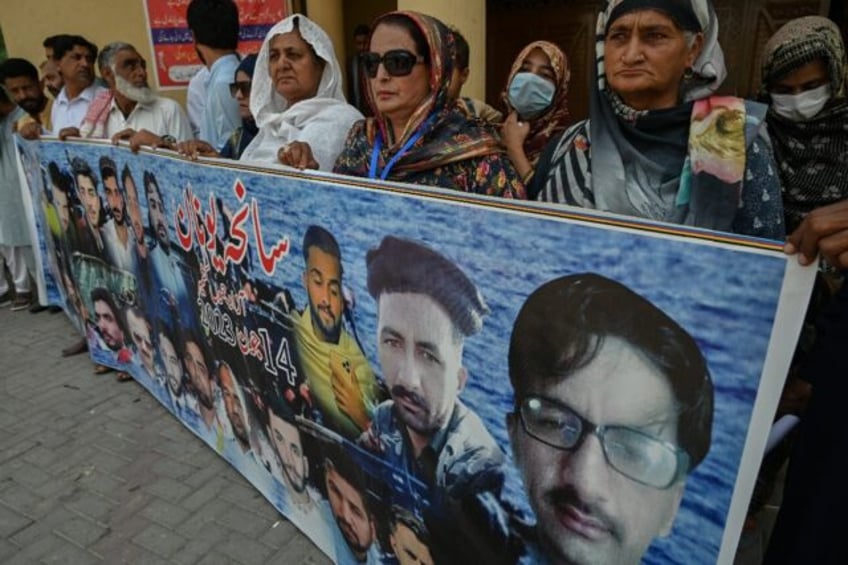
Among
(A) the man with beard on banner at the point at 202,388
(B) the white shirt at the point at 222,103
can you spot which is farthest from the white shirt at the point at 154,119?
(A) the man with beard on banner at the point at 202,388

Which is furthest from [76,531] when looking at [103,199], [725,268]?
[725,268]

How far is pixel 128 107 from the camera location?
3637mm

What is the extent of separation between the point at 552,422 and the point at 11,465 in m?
3.08

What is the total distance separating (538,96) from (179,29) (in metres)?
5.27

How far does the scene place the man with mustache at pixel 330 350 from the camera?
174cm

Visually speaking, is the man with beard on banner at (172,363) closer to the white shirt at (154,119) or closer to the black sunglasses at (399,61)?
the white shirt at (154,119)

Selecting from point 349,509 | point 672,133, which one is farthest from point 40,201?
point 672,133

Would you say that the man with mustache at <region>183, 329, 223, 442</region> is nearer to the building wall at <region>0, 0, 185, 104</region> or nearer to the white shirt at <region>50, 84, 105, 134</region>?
the white shirt at <region>50, 84, 105, 134</region>

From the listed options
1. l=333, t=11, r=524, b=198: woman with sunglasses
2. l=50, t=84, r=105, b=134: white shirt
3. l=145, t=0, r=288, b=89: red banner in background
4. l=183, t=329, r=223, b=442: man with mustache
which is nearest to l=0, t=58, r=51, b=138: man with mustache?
l=50, t=84, r=105, b=134: white shirt

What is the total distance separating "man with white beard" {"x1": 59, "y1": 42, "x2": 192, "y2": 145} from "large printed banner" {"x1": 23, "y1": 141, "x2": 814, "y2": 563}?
1.06m

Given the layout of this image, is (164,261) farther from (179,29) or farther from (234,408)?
(179,29)

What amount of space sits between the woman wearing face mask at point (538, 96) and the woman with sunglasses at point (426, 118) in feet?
2.13

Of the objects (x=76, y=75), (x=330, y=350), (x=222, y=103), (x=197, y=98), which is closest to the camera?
(x=330, y=350)

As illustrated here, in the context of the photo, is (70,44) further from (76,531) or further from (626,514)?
(626,514)
